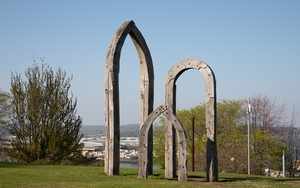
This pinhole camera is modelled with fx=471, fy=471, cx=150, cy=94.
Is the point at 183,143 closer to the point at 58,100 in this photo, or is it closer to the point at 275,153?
the point at 58,100

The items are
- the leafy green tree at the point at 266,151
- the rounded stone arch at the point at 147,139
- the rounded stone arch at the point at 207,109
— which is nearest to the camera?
the rounded stone arch at the point at 147,139

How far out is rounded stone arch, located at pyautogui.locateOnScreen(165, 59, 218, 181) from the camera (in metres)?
14.7

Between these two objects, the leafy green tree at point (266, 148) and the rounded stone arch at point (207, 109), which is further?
the leafy green tree at point (266, 148)

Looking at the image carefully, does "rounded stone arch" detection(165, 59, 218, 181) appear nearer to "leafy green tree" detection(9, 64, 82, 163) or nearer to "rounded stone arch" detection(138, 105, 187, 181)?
"rounded stone arch" detection(138, 105, 187, 181)

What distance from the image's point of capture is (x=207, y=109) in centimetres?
1480

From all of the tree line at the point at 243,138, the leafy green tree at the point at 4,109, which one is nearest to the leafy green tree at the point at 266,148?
the tree line at the point at 243,138

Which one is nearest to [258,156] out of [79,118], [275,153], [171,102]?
[275,153]

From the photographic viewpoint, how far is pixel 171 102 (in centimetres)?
1570

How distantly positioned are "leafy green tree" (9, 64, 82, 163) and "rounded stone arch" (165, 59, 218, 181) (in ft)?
49.8

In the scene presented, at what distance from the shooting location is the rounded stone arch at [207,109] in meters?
14.7

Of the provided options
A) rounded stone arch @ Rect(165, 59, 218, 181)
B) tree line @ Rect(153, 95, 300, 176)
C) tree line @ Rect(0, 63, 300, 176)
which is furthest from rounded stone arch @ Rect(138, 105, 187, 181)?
tree line @ Rect(153, 95, 300, 176)

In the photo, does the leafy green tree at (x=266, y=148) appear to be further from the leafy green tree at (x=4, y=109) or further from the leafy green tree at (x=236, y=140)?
the leafy green tree at (x=4, y=109)

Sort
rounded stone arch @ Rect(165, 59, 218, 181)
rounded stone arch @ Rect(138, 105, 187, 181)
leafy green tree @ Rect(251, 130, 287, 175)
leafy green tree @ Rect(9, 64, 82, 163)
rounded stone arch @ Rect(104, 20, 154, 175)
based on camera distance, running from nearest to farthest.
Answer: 1. rounded stone arch @ Rect(138, 105, 187, 181)
2. rounded stone arch @ Rect(165, 59, 218, 181)
3. rounded stone arch @ Rect(104, 20, 154, 175)
4. leafy green tree @ Rect(9, 64, 82, 163)
5. leafy green tree @ Rect(251, 130, 287, 175)

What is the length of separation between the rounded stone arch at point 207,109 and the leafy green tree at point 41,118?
15.2 m
